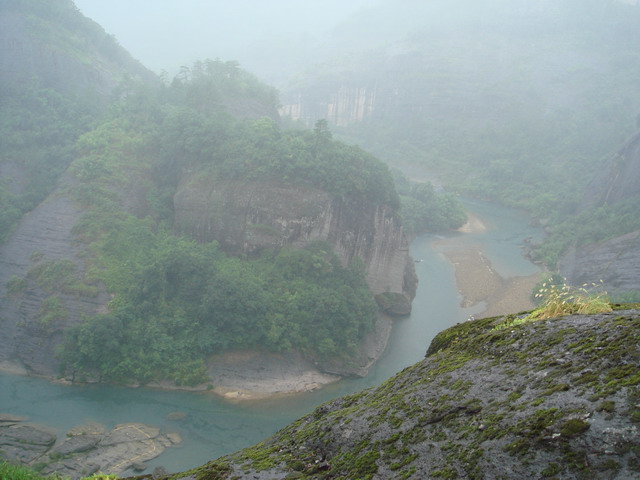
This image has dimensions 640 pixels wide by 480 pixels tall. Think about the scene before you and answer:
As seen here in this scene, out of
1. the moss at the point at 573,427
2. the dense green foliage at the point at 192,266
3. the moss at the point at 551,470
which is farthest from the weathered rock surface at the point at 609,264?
the moss at the point at 551,470

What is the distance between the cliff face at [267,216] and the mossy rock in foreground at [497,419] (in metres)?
32.1

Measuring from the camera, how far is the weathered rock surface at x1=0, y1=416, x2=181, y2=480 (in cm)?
2466

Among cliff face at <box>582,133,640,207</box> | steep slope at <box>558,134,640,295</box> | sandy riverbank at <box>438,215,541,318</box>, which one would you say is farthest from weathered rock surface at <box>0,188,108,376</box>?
cliff face at <box>582,133,640,207</box>

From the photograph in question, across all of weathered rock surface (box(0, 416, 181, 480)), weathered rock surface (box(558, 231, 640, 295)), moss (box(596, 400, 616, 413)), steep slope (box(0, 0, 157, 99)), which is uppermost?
steep slope (box(0, 0, 157, 99))

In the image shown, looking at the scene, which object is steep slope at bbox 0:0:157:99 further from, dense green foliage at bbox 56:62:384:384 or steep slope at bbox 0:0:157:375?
dense green foliage at bbox 56:62:384:384

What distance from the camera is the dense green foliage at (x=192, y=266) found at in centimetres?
3278

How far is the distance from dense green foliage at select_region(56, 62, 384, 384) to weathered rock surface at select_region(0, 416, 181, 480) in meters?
4.51

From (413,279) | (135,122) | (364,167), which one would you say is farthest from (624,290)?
(135,122)

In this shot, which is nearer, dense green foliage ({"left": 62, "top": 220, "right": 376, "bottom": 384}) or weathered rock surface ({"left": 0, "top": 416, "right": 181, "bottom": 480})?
weathered rock surface ({"left": 0, "top": 416, "right": 181, "bottom": 480})

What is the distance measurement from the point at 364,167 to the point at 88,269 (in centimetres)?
2106

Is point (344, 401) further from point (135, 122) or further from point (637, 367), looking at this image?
point (135, 122)

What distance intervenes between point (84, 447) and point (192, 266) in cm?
1303

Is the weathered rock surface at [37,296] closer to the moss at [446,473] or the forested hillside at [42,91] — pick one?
the forested hillside at [42,91]

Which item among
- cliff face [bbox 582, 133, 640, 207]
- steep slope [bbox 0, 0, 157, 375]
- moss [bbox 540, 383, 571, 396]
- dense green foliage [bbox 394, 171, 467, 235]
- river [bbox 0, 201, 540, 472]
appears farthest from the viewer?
dense green foliage [bbox 394, 171, 467, 235]
